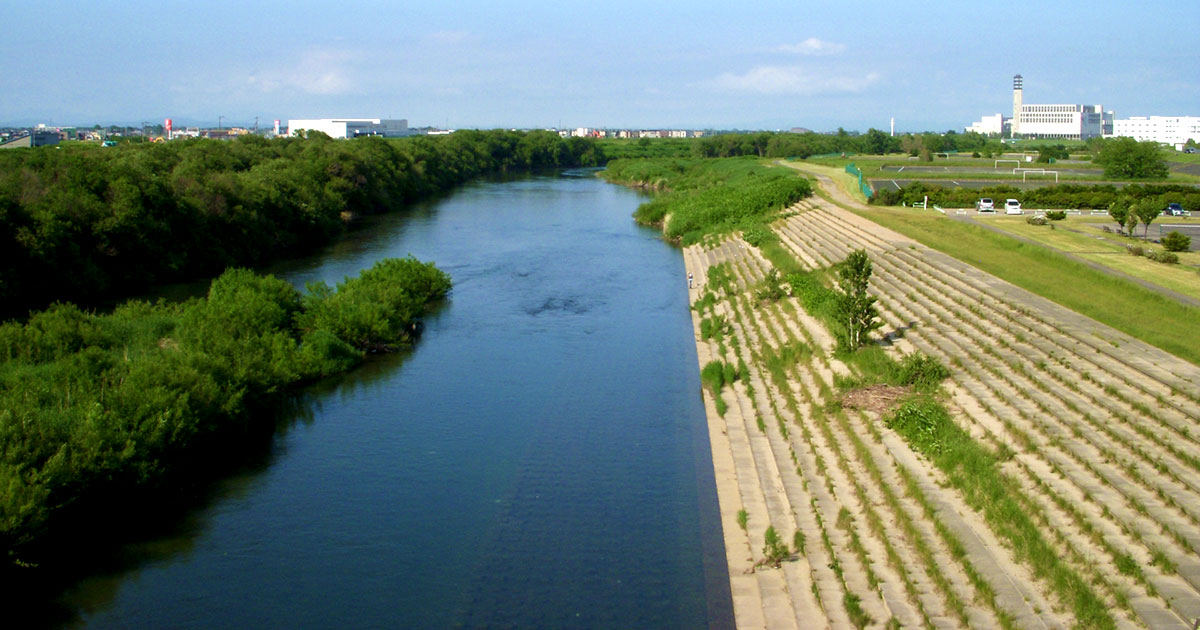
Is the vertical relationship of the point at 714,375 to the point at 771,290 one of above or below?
below

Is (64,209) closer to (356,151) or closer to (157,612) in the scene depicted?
(157,612)

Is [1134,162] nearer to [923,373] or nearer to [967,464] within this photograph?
[923,373]

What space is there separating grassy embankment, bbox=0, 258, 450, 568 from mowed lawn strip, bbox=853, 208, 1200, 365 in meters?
14.2

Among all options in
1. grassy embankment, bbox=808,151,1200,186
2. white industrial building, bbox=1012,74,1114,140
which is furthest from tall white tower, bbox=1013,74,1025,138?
grassy embankment, bbox=808,151,1200,186

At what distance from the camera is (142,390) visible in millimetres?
14156

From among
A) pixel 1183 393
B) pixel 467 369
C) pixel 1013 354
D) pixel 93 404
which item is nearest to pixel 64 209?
pixel 467 369

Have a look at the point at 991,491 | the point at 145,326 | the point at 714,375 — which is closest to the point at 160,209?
the point at 145,326

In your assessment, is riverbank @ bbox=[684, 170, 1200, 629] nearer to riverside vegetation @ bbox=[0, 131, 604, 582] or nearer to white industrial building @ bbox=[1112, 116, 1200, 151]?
riverside vegetation @ bbox=[0, 131, 604, 582]

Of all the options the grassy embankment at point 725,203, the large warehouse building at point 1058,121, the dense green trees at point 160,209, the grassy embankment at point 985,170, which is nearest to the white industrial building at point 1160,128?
the large warehouse building at point 1058,121

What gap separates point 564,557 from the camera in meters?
11.9

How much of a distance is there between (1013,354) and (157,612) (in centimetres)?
1286

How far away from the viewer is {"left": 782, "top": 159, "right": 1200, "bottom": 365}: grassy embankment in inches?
665

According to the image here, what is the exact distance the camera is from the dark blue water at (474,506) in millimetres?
10859

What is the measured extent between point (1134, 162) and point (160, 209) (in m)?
48.4
